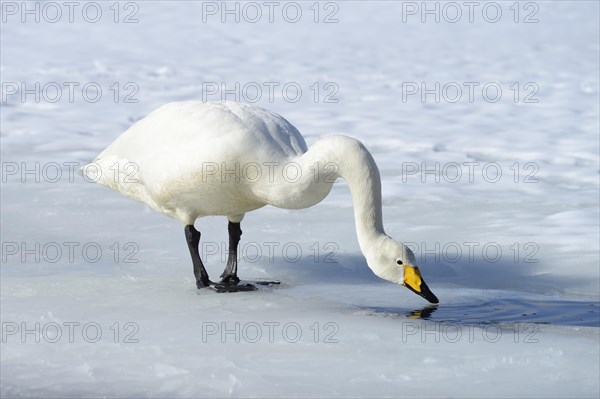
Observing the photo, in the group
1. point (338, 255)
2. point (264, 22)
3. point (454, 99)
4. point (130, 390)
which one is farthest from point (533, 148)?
point (264, 22)

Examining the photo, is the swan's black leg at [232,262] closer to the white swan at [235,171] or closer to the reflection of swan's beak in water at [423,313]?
the white swan at [235,171]

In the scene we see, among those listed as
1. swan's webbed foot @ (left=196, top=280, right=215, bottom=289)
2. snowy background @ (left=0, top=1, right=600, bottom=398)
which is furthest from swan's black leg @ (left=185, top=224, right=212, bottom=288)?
snowy background @ (left=0, top=1, right=600, bottom=398)

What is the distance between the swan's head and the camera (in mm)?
6020

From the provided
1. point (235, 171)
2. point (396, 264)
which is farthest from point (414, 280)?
point (235, 171)

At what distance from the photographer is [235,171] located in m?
6.39

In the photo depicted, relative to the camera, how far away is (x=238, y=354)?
5.15m

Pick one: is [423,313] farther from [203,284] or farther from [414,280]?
[203,284]

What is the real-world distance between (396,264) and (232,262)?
1.48 metres

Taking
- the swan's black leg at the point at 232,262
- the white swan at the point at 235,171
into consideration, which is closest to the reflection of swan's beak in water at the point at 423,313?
the white swan at the point at 235,171

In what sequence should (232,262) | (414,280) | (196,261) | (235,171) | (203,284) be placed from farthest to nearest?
1. (232,262)
2. (196,261)
3. (203,284)
4. (235,171)
5. (414,280)

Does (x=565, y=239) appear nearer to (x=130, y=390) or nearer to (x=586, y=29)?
(x=130, y=390)

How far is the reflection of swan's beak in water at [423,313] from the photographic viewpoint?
20.1 feet

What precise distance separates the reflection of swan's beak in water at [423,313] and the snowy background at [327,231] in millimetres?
18

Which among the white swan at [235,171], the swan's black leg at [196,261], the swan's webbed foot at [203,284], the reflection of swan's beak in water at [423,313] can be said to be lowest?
the reflection of swan's beak in water at [423,313]
